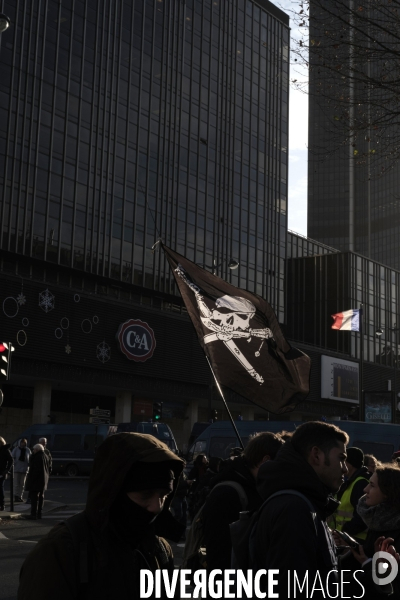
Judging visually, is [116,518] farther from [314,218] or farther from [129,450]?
[314,218]

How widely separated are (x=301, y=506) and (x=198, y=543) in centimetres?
197

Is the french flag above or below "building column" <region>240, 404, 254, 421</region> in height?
above

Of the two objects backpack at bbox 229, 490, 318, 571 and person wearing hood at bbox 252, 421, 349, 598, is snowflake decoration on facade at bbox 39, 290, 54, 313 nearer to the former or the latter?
backpack at bbox 229, 490, 318, 571

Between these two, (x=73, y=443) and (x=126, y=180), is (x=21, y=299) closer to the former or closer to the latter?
(x=73, y=443)

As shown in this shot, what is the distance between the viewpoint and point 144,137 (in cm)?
5719

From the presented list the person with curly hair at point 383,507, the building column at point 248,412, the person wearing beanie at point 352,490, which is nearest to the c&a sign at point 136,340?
the building column at point 248,412

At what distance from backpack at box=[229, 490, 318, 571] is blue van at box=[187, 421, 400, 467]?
727 inches

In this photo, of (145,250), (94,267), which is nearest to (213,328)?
(94,267)

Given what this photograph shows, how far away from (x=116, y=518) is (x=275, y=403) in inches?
216

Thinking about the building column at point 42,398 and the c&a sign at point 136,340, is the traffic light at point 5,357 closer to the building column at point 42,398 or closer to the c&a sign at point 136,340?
the building column at point 42,398

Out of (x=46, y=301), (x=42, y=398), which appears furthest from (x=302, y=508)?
(x=42, y=398)

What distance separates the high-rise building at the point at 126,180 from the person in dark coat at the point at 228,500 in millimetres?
40497

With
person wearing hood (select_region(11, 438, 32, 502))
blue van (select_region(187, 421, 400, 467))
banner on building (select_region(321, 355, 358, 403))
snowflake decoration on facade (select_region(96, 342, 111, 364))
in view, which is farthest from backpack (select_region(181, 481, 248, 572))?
banner on building (select_region(321, 355, 358, 403))

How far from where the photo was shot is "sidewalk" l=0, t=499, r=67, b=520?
59.1ft
